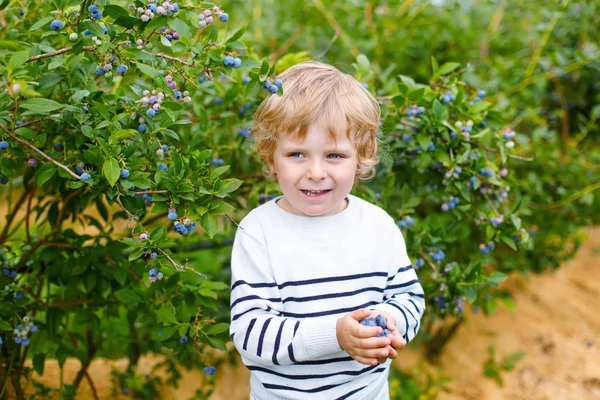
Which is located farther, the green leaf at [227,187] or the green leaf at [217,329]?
the green leaf at [217,329]

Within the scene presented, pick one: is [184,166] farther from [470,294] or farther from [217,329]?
[470,294]

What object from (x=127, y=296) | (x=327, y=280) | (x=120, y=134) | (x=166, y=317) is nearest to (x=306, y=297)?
(x=327, y=280)

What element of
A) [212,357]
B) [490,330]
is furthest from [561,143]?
[212,357]

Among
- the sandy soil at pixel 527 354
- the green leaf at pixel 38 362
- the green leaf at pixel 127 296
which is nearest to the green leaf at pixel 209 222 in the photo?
the green leaf at pixel 127 296

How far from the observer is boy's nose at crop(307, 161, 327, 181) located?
1.46 metres

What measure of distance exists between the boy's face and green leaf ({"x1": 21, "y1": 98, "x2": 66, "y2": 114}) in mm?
568

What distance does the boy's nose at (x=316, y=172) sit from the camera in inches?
57.6

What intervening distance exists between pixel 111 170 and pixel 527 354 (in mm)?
2912

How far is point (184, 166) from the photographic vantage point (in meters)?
1.54

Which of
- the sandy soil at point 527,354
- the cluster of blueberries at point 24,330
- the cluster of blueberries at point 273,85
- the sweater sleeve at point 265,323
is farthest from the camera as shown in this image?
the sandy soil at point 527,354

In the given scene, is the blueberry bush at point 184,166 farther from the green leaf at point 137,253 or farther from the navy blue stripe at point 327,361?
the navy blue stripe at point 327,361

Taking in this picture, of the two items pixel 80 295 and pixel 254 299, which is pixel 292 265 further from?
pixel 80 295

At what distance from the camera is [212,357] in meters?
2.90

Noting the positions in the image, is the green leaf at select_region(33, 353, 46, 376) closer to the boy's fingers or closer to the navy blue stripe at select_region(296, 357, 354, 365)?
the navy blue stripe at select_region(296, 357, 354, 365)
